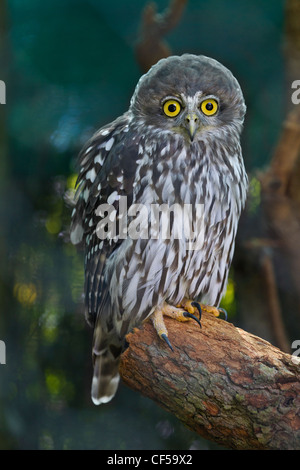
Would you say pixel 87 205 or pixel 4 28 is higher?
pixel 4 28

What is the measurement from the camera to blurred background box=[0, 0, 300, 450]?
1.74 m

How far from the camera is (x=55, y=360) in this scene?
186 centimetres

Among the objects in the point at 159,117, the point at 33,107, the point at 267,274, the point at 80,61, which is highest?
the point at 80,61

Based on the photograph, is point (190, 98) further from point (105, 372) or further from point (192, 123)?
point (105, 372)

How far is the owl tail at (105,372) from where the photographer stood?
1.55 meters

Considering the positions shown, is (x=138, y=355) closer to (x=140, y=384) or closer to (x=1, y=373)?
(x=140, y=384)

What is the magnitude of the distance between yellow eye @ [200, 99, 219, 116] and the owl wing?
0.69 feet

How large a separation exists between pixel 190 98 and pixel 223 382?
2.29 feet

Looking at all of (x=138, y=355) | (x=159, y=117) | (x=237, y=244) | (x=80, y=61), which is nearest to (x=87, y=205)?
(x=159, y=117)

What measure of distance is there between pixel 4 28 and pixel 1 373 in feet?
4.19

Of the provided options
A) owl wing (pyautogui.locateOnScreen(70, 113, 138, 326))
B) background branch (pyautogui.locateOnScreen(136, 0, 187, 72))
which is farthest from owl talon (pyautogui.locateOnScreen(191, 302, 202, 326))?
background branch (pyautogui.locateOnScreen(136, 0, 187, 72))

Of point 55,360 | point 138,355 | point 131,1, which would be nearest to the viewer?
point 138,355

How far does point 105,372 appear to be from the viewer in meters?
1.57

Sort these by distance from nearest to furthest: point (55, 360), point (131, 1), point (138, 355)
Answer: point (138, 355)
point (131, 1)
point (55, 360)
